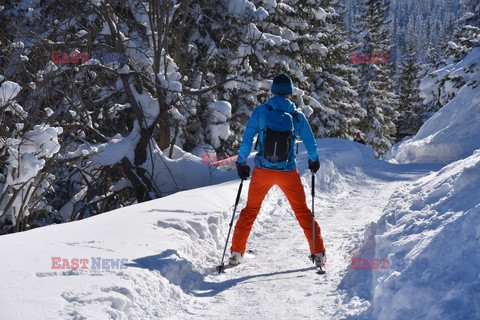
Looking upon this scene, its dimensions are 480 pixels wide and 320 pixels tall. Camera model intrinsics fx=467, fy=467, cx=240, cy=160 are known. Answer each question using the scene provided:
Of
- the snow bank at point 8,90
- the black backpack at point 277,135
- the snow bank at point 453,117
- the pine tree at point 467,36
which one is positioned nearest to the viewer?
the black backpack at point 277,135

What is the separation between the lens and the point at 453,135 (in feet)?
63.0

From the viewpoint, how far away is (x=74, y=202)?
11.4 metres

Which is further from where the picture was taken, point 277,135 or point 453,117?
point 453,117

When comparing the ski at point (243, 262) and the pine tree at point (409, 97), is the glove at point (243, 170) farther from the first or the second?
the pine tree at point (409, 97)

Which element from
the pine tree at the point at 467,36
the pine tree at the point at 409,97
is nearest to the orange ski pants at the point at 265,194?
the pine tree at the point at 467,36

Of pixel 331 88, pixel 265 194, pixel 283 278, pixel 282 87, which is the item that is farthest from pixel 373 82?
pixel 283 278

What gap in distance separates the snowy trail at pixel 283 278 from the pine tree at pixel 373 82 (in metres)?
26.8

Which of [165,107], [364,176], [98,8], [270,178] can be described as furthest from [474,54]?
[270,178]

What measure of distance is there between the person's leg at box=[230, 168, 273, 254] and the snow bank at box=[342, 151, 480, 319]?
1.35 metres

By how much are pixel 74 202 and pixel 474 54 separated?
13.7m

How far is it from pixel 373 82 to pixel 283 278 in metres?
34.5

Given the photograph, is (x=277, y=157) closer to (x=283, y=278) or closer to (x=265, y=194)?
(x=265, y=194)

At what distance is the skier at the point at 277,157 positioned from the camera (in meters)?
5.46

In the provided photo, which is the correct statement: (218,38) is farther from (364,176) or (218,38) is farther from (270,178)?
(270,178)
